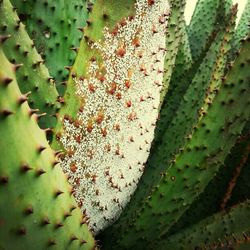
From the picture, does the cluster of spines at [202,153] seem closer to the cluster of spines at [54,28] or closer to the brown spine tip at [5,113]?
the cluster of spines at [54,28]

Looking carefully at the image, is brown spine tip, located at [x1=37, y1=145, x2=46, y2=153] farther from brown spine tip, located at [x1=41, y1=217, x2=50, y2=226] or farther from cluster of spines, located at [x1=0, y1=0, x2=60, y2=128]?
cluster of spines, located at [x1=0, y1=0, x2=60, y2=128]

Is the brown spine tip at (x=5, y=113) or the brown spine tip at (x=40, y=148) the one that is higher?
the brown spine tip at (x=5, y=113)

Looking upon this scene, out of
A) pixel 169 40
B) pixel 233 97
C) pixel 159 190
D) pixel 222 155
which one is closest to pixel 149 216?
pixel 159 190

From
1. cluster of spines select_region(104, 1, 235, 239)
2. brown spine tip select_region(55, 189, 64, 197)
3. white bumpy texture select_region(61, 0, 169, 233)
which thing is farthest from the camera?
A: cluster of spines select_region(104, 1, 235, 239)

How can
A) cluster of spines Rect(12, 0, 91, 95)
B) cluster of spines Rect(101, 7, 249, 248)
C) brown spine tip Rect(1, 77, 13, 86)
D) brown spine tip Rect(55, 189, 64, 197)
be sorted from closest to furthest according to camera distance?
brown spine tip Rect(1, 77, 13, 86)
brown spine tip Rect(55, 189, 64, 197)
cluster of spines Rect(101, 7, 249, 248)
cluster of spines Rect(12, 0, 91, 95)

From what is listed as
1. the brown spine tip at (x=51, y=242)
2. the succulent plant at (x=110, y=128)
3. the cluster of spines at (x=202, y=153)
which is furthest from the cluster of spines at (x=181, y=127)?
the brown spine tip at (x=51, y=242)

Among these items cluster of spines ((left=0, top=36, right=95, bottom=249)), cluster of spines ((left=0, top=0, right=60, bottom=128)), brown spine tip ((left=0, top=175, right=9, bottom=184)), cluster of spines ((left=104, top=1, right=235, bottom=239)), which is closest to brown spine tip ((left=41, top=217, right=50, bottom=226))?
cluster of spines ((left=0, top=36, right=95, bottom=249))

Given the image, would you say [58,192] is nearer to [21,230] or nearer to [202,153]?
[21,230]

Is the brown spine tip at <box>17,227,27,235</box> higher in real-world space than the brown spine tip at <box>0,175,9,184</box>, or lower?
lower

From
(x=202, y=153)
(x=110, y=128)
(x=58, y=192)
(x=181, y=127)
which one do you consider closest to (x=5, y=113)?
(x=58, y=192)

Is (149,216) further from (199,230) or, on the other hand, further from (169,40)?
(169,40)
